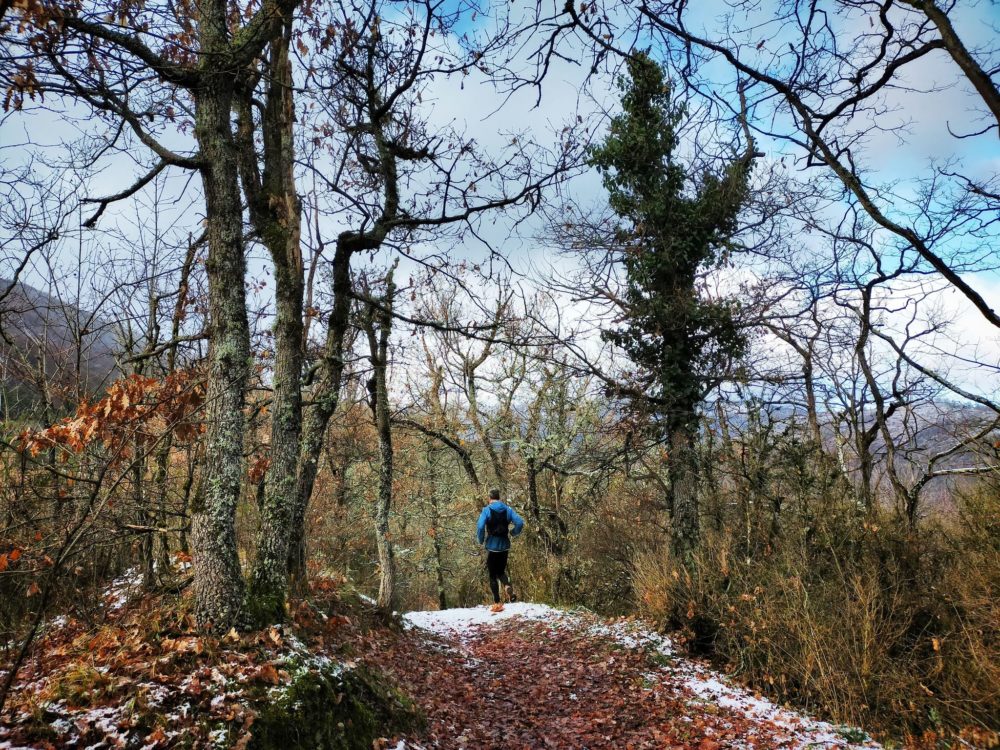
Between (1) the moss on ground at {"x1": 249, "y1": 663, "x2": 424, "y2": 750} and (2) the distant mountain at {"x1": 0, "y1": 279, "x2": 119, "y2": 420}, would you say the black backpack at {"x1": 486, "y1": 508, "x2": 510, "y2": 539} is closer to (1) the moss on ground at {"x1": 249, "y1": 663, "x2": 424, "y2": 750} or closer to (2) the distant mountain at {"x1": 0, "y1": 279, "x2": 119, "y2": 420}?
(1) the moss on ground at {"x1": 249, "y1": 663, "x2": 424, "y2": 750}

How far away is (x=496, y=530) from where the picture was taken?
35.4 ft

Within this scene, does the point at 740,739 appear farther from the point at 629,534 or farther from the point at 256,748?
the point at 629,534

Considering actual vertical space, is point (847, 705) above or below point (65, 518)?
below

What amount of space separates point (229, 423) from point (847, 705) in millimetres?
6367

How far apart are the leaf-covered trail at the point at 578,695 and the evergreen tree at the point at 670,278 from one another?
364cm

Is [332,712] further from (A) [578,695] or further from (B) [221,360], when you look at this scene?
(A) [578,695]

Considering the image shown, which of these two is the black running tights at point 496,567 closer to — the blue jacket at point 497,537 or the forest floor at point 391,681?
the blue jacket at point 497,537

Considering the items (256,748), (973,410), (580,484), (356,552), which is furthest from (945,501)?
(356,552)

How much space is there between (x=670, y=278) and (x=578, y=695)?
323 inches

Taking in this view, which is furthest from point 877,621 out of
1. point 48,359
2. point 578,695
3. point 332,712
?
point 48,359

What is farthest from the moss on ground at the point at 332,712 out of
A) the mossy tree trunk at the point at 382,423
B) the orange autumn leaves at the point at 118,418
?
the mossy tree trunk at the point at 382,423

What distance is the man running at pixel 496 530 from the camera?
10.7 m

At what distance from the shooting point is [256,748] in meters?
3.53

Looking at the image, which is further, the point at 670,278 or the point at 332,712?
the point at 670,278
